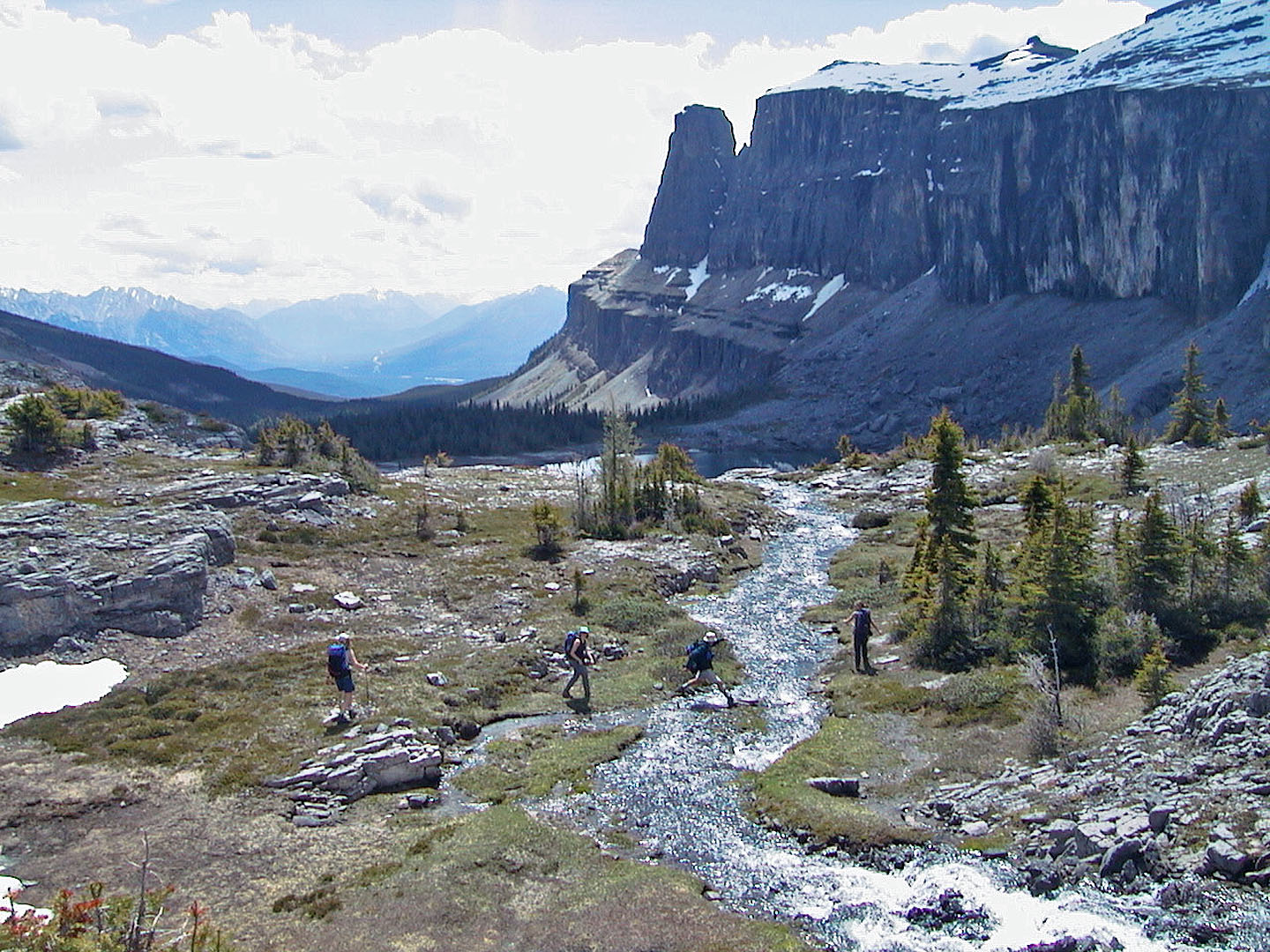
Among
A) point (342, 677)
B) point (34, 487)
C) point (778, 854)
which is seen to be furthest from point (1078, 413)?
point (34, 487)

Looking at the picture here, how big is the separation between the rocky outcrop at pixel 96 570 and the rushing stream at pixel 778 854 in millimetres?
22782

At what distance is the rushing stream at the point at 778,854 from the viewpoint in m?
19.5

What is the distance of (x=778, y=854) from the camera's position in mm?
24344

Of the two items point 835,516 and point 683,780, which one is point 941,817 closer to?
point 683,780

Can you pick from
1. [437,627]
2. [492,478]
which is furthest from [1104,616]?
[492,478]

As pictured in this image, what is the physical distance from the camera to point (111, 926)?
1714 cm

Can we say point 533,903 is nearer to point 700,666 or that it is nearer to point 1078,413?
point 700,666

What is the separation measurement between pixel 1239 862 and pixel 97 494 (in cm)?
5921

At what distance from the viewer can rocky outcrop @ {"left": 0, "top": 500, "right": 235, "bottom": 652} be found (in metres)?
39.7

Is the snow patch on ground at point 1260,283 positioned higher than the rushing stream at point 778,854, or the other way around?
the snow patch on ground at point 1260,283

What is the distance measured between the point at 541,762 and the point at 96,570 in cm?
2434

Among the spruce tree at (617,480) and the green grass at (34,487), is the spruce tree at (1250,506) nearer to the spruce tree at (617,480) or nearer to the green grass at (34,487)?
the spruce tree at (617,480)

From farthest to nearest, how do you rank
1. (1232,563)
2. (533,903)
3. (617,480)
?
(617,480)
(1232,563)
(533,903)

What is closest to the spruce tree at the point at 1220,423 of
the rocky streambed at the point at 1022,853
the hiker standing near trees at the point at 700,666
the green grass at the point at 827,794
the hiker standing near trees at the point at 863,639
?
the hiker standing near trees at the point at 863,639
